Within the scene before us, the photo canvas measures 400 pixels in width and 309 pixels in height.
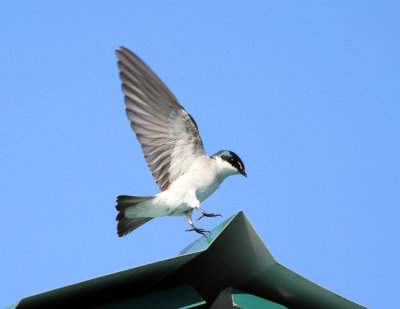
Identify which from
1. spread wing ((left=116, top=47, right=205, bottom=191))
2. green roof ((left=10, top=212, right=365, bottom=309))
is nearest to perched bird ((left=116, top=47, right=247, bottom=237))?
spread wing ((left=116, top=47, right=205, bottom=191))

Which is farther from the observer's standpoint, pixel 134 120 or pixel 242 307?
pixel 134 120

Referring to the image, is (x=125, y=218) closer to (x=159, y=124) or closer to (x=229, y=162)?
(x=159, y=124)

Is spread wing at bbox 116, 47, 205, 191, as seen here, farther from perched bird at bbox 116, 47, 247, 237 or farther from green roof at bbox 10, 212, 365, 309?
green roof at bbox 10, 212, 365, 309

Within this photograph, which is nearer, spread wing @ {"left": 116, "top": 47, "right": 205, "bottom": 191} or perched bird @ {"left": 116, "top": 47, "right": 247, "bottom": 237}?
perched bird @ {"left": 116, "top": 47, "right": 247, "bottom": 237}

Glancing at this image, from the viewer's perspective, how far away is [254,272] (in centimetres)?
206

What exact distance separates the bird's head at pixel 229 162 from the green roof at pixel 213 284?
1.34 metres

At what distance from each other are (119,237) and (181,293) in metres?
1.75

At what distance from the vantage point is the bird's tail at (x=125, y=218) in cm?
353

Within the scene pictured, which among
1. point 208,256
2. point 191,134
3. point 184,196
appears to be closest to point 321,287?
point 208,256

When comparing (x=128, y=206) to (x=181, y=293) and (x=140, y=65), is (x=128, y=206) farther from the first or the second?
(x=181, y=293)

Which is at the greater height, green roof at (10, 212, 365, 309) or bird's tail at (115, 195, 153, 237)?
bird's tail at (115, 195, 153, 237)

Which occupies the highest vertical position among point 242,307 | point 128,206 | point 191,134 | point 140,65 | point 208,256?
→ point 140,65

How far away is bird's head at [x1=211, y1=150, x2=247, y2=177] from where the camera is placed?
3521 millimetres

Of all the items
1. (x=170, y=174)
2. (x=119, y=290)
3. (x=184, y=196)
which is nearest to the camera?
Result: (x=119, y=290)
